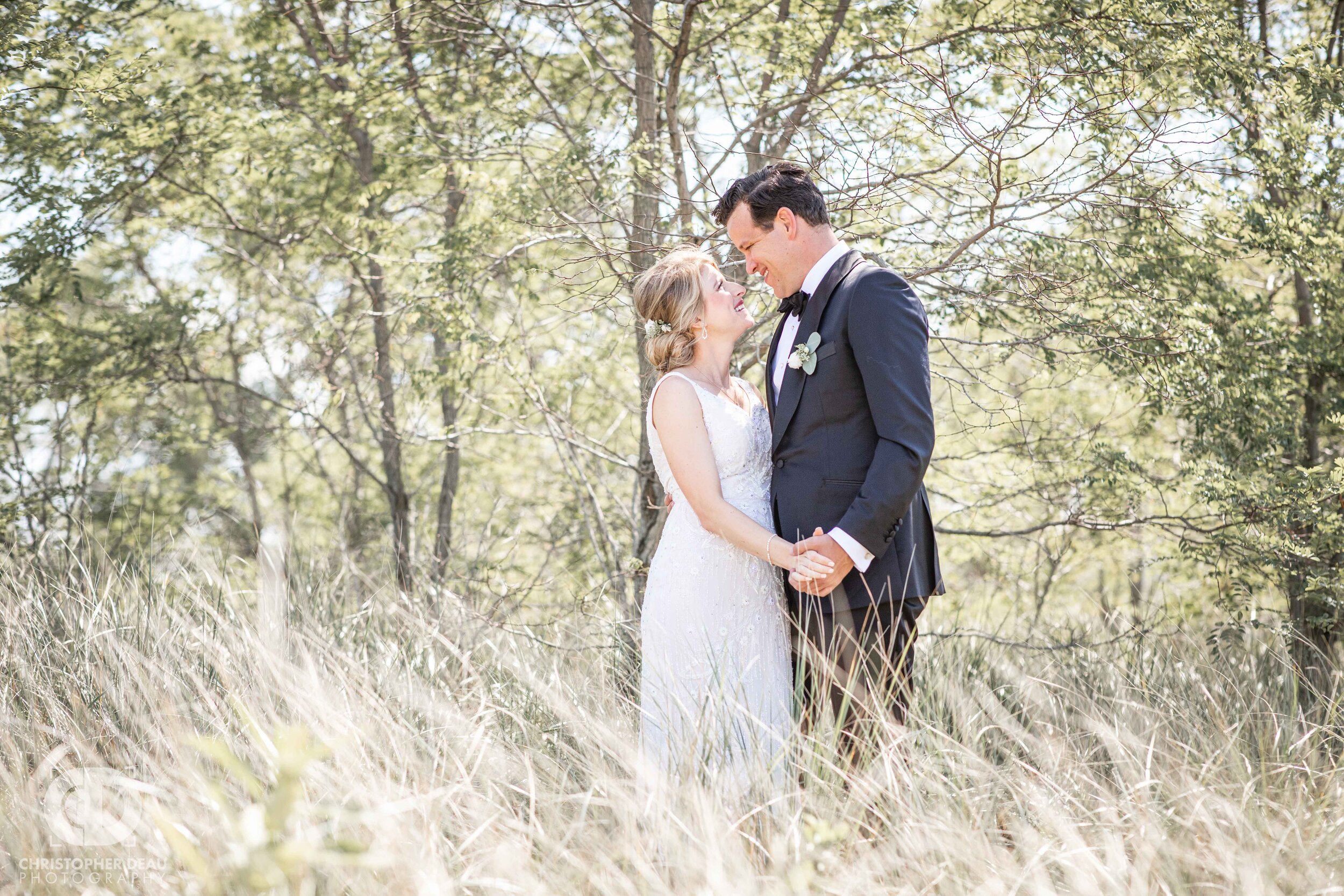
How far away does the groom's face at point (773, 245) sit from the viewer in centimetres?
313

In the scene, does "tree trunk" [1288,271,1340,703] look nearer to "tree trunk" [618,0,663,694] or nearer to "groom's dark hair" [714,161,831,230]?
"groom's dark hair" [714,161,831,230]

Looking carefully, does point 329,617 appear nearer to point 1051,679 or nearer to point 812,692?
point 812,692

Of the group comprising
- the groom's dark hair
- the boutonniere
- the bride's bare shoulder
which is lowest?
the bride's bare shoulder

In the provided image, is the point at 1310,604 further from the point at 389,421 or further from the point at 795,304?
the point at 389,421

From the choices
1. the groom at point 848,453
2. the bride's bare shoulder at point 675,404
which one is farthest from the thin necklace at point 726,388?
the groom at point 848,453

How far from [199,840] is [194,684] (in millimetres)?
1522

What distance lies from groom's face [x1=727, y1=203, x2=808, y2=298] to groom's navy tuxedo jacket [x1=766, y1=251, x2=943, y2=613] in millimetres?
179

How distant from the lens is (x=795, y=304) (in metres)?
3.14

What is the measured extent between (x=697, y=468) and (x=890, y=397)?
25.6 inches

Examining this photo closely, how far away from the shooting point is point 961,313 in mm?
4668

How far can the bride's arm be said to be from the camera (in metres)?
2.99

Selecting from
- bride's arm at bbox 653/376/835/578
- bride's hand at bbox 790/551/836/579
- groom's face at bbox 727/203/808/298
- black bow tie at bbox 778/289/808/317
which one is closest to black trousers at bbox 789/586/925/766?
bride's hand at bbox 790/551/836/579

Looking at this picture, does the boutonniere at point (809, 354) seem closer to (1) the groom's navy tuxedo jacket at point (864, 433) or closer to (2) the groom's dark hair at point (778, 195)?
(1) the groom's navy tuxedo jacket at point (864, 433)

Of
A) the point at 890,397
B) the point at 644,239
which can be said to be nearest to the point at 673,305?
the point at 890,397
